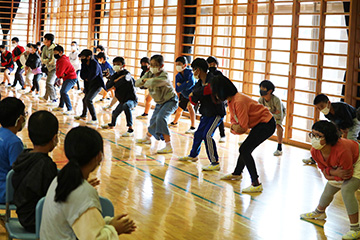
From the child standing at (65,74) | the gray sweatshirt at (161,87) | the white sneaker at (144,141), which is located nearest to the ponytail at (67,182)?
the gray sweatshirt at (161,87)

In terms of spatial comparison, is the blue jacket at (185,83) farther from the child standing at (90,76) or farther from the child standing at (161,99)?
the child standing at (90,76)

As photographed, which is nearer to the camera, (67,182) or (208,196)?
(67,182)

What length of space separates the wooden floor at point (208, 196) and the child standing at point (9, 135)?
2.64 ft

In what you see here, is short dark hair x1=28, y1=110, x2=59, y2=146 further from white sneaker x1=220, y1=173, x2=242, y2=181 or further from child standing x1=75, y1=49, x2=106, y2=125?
child standing x1=75, y1=49, x2=106, y2=125

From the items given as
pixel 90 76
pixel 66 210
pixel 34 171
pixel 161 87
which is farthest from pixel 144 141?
pixel 66 210

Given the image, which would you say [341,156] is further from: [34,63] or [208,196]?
[34,63]

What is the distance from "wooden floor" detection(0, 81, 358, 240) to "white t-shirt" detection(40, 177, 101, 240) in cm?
170

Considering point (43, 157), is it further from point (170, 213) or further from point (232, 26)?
point (232, 26)

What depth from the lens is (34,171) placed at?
262cm

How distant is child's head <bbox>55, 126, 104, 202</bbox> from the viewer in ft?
6.93

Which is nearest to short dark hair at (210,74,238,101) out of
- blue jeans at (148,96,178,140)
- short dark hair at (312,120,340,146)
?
short dark hair at (312,120,340,146)

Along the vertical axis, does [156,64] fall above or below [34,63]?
below

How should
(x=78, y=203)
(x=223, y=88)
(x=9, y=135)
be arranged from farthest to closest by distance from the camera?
(x=223, y=88) → (x=9, y=135) → (x=78, y=203)

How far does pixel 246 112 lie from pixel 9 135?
275 centimetres
